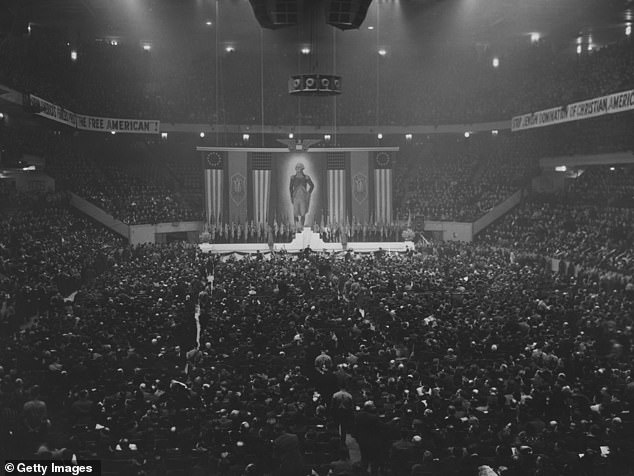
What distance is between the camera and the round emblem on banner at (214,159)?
159 feet

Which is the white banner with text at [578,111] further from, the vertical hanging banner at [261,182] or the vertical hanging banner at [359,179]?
the vertical hanging banner at [261,182]

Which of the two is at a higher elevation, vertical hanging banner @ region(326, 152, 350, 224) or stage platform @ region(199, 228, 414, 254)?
vertical hanging banner @ region(326, 152, 350, 224)

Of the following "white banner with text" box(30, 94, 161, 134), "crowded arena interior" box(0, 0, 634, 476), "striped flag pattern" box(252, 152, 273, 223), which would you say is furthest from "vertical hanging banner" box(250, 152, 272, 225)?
"white banner with text" box(30, 94, 161, 134)

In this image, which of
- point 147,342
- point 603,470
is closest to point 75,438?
point 147,342

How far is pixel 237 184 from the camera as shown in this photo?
161 ft

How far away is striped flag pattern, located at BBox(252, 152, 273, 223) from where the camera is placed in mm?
49188

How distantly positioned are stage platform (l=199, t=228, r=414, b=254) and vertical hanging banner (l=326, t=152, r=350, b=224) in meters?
5.83

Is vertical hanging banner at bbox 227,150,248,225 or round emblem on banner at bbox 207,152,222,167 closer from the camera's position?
round emblem on banner at bbox 207,152,222,167

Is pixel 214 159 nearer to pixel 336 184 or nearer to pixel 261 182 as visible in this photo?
pixel 261 182

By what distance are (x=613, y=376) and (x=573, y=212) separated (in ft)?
90.6

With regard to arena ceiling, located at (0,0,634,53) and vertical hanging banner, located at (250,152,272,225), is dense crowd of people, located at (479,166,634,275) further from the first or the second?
vertical hanging banner, located at (250,152,272,225)

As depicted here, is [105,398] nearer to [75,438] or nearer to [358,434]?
[75,438]

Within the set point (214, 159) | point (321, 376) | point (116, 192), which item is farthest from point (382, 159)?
point (321, 376)

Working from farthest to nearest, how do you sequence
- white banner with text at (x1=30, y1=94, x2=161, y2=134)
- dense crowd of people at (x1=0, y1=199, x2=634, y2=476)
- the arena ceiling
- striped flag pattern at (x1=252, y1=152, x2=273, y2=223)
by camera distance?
striped flag pattern at (x1=252, y1=152, x2=273, y2=223), the arena ceiling, white banner with text at (x1=30, y1=94, x2=161, y2=134), dense crowd of people at (x1=0, y1=199, x2=634, y2=476)
